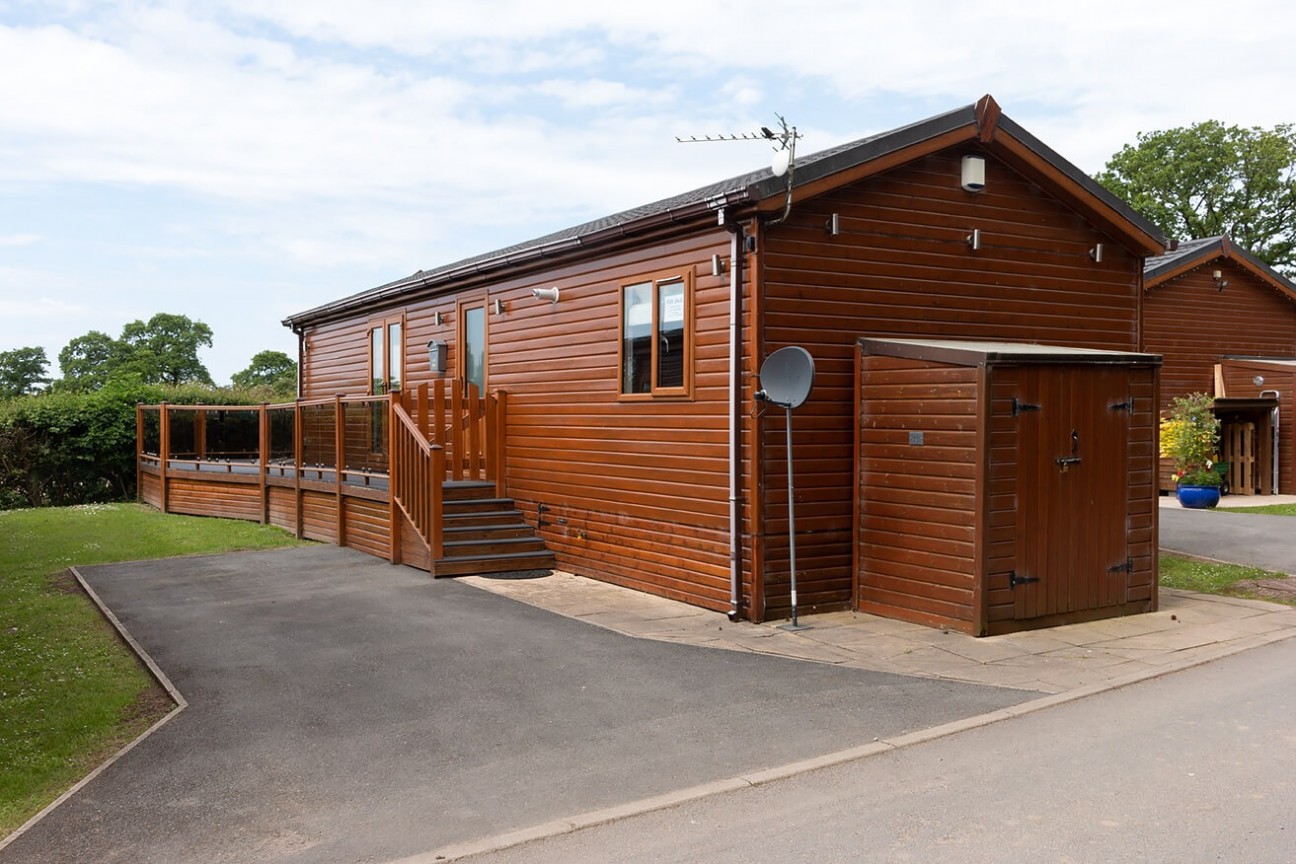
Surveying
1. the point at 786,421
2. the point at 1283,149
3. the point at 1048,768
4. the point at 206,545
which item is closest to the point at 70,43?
the point at 206,545

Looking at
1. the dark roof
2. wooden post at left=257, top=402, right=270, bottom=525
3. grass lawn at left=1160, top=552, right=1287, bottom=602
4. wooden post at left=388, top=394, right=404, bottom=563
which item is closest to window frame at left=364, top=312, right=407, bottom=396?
wooden post at left=257, top=402, right=270, bottom=525

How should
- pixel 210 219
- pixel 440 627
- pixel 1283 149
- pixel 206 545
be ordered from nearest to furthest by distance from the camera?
pixel 440 627
pixel 206 545
pixel 210 219
pixel 1283 149

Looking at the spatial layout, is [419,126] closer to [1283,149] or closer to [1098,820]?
[1098,820]

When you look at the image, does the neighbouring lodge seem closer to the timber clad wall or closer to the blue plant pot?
the timber clad wall

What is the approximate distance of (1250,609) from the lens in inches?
373

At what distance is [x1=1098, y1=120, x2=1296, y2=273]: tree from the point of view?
43.4m

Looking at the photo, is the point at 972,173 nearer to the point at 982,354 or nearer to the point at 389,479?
the point at 982,354

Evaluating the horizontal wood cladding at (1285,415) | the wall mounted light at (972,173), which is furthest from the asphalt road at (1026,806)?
the horizontal wood cladding at (1285,415)

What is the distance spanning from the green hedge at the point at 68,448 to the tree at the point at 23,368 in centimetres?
4900

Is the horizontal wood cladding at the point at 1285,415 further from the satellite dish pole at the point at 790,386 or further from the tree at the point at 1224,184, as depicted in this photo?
the tree at the point at 1224,184

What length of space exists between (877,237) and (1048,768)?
5602mm

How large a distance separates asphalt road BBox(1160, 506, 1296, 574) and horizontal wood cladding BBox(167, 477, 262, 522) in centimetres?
1352

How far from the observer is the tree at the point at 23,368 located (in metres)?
64.2

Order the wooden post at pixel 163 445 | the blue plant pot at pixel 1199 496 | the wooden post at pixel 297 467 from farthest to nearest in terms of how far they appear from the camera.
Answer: the wooden post at pixel 163 445 → the blue plant pot at pixel 1199 496 → the wooden post at pixel 297 467
